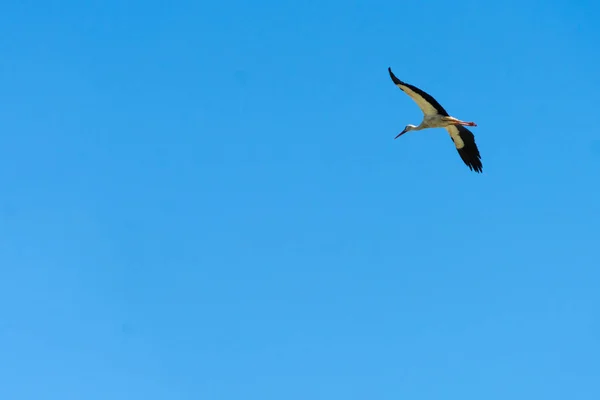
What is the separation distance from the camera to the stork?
32.8 meters

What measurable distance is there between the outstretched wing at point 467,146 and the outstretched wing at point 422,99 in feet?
4.39

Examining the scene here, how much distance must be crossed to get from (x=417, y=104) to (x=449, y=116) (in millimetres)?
1222

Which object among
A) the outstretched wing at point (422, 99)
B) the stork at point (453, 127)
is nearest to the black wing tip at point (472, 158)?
the stork at point (453, 127)

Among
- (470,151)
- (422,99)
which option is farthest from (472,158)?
(422,99)

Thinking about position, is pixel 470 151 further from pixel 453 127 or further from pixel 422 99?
pixel 422 99

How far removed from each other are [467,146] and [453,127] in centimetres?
86

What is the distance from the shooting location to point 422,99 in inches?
1272

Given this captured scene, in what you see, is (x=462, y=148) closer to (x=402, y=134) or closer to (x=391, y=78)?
(x=402, y=134)

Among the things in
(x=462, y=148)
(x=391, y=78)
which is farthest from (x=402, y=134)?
(x=391, y=78)

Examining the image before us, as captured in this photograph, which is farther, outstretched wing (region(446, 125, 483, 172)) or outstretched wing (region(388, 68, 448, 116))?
outstretched wing (region(446, 125, 483, 172))

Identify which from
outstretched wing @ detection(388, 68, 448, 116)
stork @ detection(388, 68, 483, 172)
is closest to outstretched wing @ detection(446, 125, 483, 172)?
stork @ detection(388, 68, 483, 172)

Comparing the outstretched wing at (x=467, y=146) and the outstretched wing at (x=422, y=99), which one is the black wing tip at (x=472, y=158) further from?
the outstretched wing at (x=422, y=99)

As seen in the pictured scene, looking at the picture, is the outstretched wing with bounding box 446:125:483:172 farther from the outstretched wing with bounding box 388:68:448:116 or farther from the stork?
the outstretched wing with bounding box 388:68:448:116

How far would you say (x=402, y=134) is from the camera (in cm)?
3603
